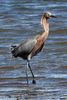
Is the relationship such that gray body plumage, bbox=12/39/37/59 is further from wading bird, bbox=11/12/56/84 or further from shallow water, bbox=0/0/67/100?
shallow water, bbox=0/0/67/100

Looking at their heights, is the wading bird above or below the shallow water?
above

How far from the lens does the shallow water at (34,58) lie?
1060 centimetres

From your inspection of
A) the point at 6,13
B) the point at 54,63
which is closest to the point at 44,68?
the point at 54,63

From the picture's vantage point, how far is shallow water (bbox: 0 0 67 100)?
1060 cm

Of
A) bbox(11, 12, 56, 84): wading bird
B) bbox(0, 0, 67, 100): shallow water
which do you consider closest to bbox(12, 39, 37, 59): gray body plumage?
bbox(11, 12, 56, 84): wading bird

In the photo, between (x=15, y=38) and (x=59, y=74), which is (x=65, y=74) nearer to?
(x=59, y=74)

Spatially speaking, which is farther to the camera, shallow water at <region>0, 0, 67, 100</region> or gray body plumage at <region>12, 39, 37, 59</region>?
gray body plumage at <region>12, 39, 37, 59</region>

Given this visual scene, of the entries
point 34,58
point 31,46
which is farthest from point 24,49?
point 34,58

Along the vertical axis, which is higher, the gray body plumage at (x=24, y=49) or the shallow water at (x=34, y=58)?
the gray body plumage at (x=24, y=49)

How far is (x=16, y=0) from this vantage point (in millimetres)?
24844

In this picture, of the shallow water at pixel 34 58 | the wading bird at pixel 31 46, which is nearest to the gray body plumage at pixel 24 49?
the wading bird at pixel 31 46

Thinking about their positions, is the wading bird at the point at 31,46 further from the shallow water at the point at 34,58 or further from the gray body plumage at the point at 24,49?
the shallow water at the point at 34,58

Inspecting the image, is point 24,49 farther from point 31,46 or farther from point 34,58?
point 34,58

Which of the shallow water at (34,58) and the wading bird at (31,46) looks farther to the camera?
the wading bird at (31,46)
